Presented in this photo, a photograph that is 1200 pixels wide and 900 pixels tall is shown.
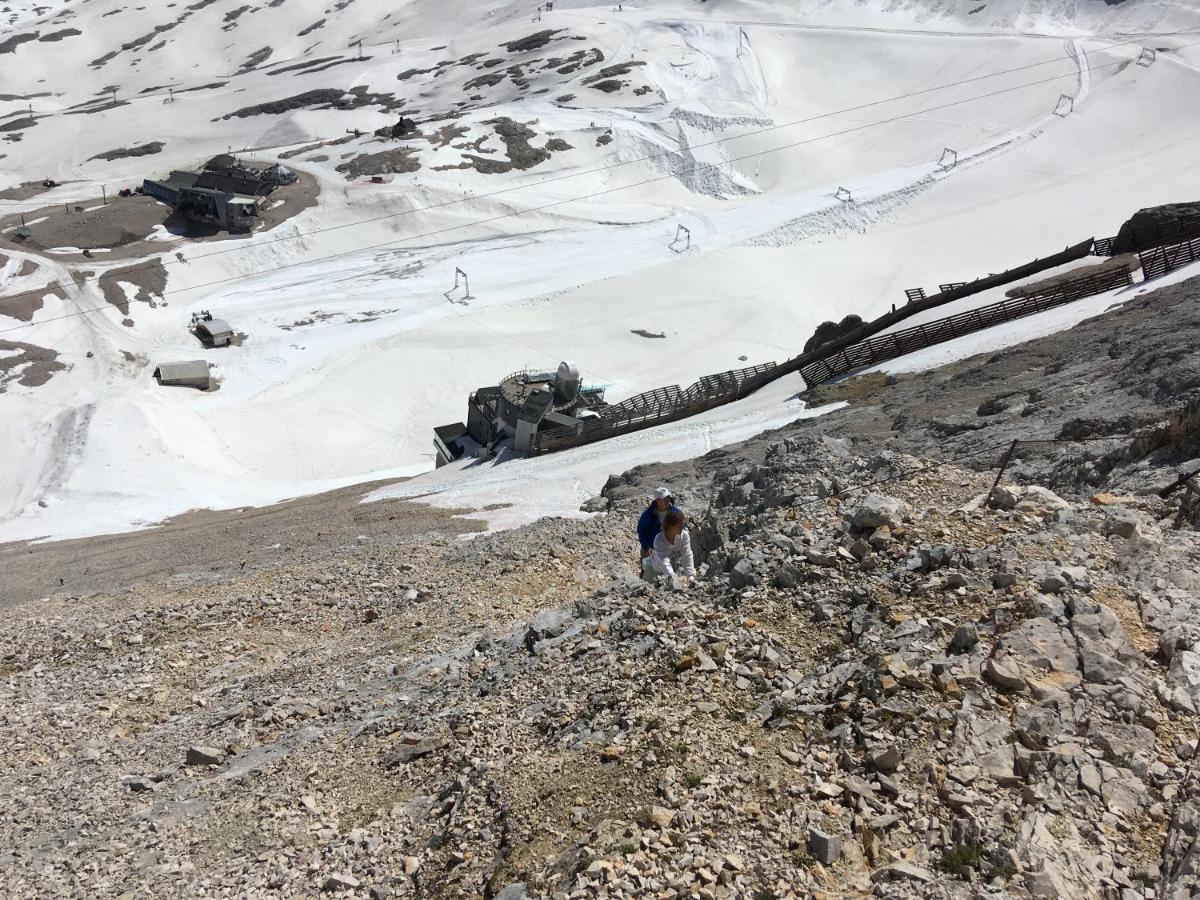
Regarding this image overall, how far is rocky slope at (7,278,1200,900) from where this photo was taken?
6.81m

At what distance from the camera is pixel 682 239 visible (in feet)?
220

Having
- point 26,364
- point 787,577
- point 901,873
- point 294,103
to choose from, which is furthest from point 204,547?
point 294,103

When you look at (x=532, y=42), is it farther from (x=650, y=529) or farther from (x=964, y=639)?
(x=964, y=639)

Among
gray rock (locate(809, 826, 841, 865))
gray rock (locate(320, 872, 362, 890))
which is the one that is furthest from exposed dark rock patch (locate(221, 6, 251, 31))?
gray rock (locate(809, 826, 841, 865))

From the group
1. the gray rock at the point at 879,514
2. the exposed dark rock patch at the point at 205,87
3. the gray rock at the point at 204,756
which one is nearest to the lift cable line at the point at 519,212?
the gray rock at the point at 204,756

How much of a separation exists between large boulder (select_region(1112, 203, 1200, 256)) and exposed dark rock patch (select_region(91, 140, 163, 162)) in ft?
294

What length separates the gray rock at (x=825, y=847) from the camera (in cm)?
670

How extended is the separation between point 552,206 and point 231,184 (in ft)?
82.1

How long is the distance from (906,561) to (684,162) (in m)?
74.4

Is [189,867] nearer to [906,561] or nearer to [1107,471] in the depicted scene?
[906,561]

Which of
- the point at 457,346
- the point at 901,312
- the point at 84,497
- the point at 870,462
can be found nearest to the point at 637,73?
the point at 457,346

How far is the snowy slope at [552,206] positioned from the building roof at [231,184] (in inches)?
189

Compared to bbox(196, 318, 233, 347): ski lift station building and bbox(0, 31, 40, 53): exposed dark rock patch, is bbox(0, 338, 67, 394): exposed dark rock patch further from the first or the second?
bbox(0, 31, 40, 53): exposed dark rock patch

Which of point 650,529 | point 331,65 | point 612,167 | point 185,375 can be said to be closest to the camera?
point 650,529
